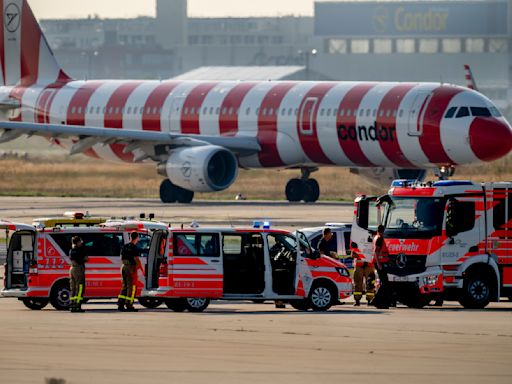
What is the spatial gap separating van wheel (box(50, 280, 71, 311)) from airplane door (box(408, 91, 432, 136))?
2674cm

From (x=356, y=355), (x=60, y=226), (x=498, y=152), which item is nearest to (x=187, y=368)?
(x=356, y=355)

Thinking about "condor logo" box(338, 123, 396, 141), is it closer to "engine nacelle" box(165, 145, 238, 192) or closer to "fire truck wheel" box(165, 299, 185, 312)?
"engine nacelle" box(165, 145, 238, 192)

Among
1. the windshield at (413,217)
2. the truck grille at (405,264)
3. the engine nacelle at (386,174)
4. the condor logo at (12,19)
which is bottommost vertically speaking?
the truck grille at (405,264)

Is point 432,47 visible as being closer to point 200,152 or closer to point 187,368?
point 200,152

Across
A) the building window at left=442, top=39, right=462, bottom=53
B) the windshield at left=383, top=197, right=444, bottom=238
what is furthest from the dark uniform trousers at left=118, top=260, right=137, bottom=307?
the building window at left=442, top=39, right=462, bottom=53

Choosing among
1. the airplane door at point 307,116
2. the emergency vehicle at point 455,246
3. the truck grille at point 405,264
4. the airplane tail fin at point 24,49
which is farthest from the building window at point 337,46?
the truck grille at point 405,264

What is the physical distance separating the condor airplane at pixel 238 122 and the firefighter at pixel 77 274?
27059 millimetres

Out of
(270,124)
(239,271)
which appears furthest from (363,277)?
(270,124)

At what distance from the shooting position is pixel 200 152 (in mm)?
56406

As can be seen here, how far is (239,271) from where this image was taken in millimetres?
27328

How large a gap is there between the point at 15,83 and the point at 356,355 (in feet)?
160

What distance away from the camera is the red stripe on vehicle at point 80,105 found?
63.9 meters

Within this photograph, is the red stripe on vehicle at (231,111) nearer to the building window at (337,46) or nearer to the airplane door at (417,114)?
the airplane door at (417,114)

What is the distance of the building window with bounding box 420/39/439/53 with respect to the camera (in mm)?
171512
